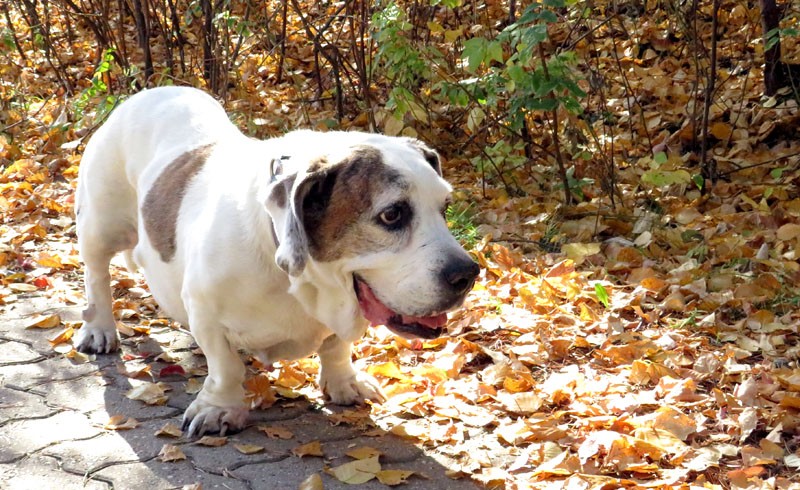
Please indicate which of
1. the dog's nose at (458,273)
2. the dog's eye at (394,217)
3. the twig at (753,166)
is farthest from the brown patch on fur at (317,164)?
the twig at (753,166)

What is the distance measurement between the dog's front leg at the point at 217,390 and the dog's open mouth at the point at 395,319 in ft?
2.05

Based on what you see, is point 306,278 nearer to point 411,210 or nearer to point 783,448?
point 411,210

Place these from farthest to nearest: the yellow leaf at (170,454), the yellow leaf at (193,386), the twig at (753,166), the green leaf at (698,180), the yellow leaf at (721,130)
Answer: the yellow leaf at (721,130)
the twig at (753,166)
the green leaf at (698,180)
the yellow leaf at (193,386)
the yellow leaf at (170,454)

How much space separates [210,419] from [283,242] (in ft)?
3.02

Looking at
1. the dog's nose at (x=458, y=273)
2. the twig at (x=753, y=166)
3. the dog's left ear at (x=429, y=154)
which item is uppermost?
the dog's left ear at (x=429, y=154)

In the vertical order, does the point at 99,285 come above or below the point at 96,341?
above

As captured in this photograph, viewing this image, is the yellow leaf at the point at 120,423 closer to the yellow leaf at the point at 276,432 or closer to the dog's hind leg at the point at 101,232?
the yellow leaf at the point at 276,432

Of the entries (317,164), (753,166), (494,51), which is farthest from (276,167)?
→ (753,166)

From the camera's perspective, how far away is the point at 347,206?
313cm

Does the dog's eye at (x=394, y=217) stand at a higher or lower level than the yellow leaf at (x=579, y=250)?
higher

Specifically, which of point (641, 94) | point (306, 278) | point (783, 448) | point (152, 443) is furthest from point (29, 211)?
point (783, 448)

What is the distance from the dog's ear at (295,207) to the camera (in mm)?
3053

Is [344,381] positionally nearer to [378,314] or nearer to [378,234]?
[378,314]

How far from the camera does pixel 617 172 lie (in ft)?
21.9
